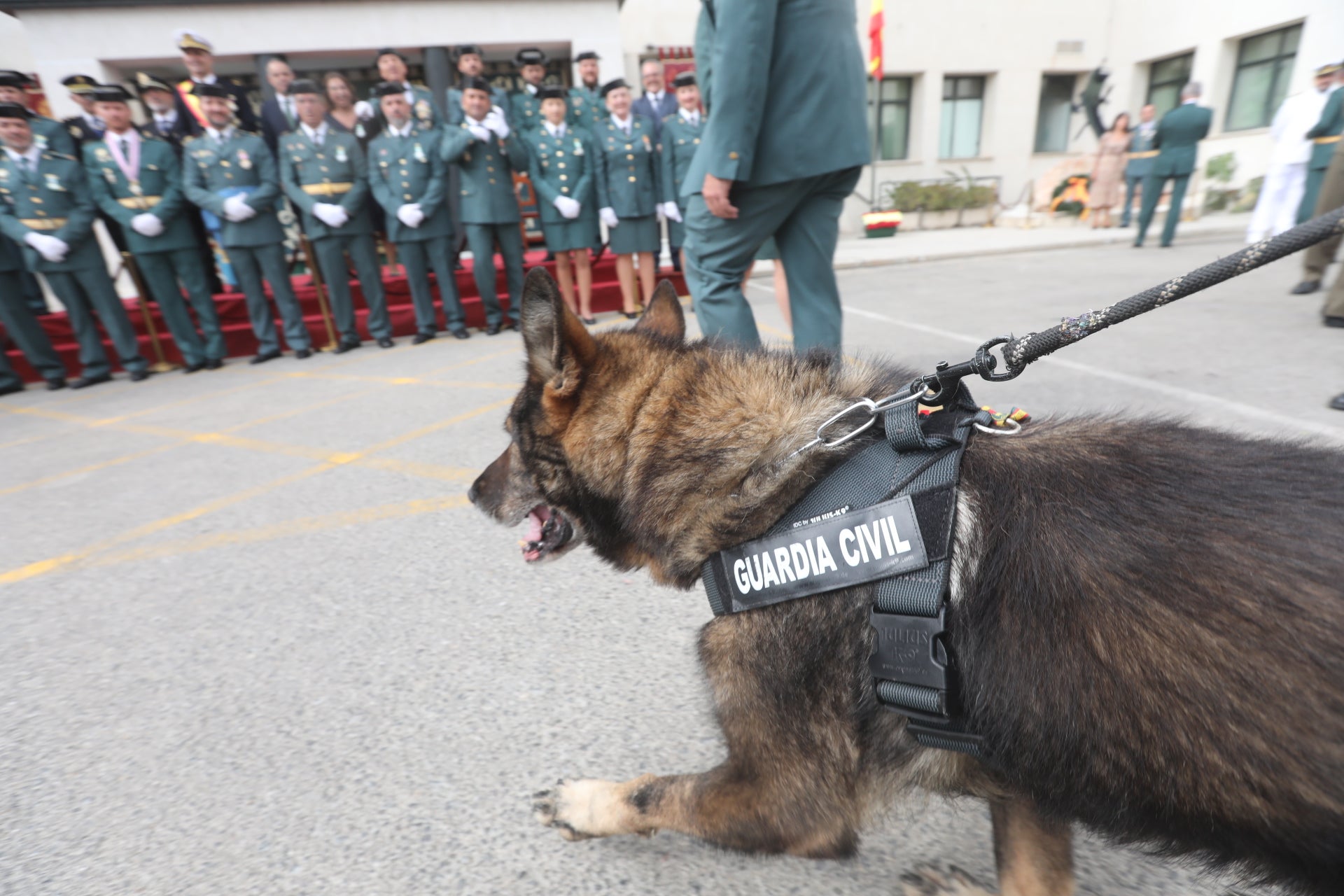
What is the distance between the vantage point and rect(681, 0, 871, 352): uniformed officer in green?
3205 millimetres

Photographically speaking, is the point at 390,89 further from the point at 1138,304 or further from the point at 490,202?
the point at 1138,304

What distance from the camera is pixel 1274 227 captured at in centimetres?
936

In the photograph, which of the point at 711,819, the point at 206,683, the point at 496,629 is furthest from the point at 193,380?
the point at 711,819

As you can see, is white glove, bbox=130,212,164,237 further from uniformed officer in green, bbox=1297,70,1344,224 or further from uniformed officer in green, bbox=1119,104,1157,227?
uniformed officer in green, bbox=1119,104,1157,227

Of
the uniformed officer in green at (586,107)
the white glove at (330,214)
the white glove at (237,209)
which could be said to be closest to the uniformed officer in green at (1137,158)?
the uniformed officer in green at (586,107)

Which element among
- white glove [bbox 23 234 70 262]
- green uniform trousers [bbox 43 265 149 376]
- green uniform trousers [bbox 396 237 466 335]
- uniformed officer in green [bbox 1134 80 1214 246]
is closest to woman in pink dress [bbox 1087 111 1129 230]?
uniformed officer in green [bbox 1134 80 1214 246]

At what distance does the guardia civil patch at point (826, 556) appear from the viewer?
118 cm

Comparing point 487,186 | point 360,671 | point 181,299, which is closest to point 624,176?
point 487,186

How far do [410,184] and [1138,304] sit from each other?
798 centimetres

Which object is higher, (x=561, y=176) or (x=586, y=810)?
(x=561, y=176)

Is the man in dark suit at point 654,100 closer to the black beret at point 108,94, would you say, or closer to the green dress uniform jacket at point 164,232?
the green dress uniform jacket at point 164,232

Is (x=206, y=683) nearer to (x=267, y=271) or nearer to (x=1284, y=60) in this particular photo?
(x=267, y=271)

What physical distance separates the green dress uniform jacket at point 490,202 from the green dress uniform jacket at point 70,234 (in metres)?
3.74

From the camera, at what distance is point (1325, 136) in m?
8.08
